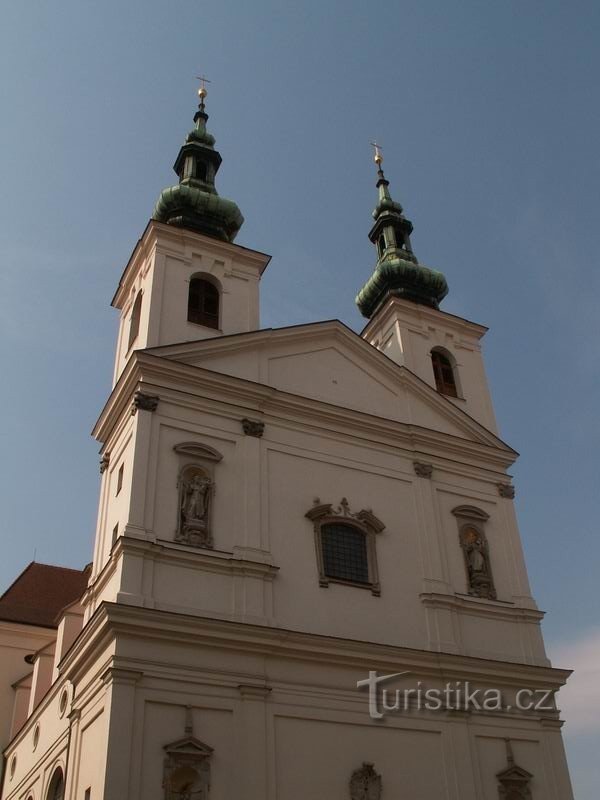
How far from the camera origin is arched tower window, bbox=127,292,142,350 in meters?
17.7

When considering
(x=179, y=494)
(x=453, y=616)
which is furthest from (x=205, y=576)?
(x=453, y=616)

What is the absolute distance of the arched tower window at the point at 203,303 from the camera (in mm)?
17203

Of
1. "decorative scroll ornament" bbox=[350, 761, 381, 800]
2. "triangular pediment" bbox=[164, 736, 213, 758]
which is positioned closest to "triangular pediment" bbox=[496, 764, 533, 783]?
"decorative scroll ornament" bbox=[350, 761, 381, 800]

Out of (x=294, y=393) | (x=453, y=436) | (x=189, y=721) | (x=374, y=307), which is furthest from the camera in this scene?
(x=374, y=307)

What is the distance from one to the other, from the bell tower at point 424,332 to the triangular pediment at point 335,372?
0.87 m

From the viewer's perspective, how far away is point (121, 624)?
12.1 m

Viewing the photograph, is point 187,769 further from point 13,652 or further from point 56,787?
point 13,652

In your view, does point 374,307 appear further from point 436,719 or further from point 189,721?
point 189,721

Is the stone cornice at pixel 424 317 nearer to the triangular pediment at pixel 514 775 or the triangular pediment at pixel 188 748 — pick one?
the triangular pediment at pixel 514 775

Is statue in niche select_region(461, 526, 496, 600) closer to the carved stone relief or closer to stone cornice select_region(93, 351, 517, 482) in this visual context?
stone cornice select_region(93, 351, 517, 482)

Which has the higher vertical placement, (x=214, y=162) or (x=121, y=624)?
(x=214, y=162)

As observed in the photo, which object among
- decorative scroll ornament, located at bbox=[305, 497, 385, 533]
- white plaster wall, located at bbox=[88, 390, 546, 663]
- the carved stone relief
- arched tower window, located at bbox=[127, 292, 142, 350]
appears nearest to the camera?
the carved stone relief

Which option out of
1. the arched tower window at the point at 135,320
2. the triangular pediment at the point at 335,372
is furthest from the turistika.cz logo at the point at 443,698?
the arched tower window at the point at 135,320

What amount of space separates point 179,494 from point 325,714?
13.0 feet
